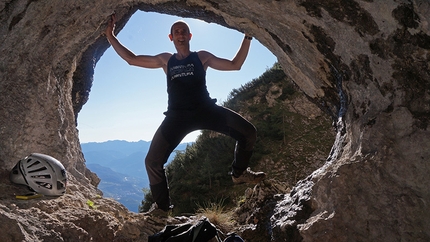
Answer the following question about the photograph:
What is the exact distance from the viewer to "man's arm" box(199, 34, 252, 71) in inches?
227

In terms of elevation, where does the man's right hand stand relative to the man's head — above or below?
above

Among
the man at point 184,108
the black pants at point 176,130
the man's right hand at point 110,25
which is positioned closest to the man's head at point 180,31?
the man at point 184,108

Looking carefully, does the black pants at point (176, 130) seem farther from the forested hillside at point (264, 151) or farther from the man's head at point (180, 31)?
the forested hillside at point (264, 151)

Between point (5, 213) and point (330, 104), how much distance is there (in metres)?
5.43

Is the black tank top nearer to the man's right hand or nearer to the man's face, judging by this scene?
the man's face

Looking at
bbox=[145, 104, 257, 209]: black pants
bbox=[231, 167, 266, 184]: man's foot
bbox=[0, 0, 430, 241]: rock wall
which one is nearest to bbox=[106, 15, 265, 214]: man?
bbox=[145, 104, 257, 209]: black pants

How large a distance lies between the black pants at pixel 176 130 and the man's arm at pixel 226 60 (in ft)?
2.87

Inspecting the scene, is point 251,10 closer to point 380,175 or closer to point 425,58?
point 425,58

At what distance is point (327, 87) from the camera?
5.61 metres

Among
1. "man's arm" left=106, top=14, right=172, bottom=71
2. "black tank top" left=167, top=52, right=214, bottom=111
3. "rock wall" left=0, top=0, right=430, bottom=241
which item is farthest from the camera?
"man's arm" left=106, top=14, right=172, bottom=71

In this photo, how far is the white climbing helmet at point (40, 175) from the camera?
4.51 metres

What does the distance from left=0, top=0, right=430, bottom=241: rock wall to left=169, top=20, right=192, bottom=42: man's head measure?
0.71 meters

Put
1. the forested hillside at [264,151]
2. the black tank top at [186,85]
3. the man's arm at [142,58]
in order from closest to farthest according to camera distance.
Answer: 1. the black tank top at [186,85]
2. the man's arm at [142,58]
3. the forested hillside at [264,151]

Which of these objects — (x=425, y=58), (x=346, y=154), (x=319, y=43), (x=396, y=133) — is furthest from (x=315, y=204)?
(x=319, y=43)
